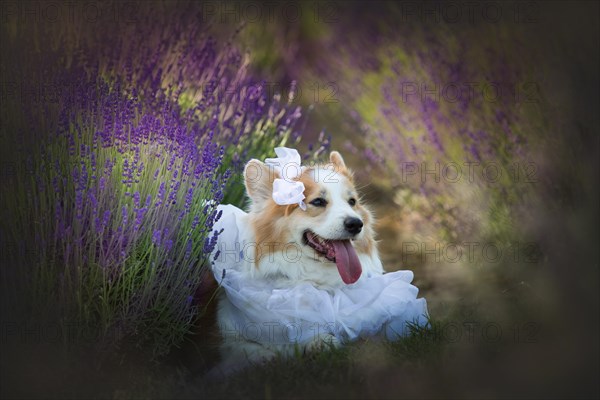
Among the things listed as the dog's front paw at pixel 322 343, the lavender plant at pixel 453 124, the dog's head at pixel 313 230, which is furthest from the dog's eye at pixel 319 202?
the lavender plant at pixel 453 124

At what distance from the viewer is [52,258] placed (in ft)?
10.2

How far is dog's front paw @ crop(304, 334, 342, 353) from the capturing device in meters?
3.35

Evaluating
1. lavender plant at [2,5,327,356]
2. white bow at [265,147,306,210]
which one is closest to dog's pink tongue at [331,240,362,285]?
white bow at [265,147,306,210]

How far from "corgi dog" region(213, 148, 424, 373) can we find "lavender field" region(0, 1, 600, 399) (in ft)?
0.51

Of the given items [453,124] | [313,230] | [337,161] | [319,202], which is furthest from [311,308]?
[453,124]

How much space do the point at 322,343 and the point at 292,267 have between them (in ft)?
1.40

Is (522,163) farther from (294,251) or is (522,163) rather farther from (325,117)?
(325,117)

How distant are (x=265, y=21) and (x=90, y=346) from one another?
632cm

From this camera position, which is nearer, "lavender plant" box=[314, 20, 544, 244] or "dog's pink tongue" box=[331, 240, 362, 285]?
"dog's pink tongue" box=[331, 240, 362, 285]

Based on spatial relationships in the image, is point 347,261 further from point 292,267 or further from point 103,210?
point 103,210

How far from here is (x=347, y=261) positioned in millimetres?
3508

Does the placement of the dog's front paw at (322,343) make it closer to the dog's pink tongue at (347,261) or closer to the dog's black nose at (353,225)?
the dog's pink tongue at (347,261)

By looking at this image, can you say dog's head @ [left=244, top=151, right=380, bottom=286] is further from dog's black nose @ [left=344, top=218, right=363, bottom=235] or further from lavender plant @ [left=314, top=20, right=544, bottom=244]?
lavender plant @ [left=314, top=20, right=544, bottom=244]

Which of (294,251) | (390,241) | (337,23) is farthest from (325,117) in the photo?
(294,251)
